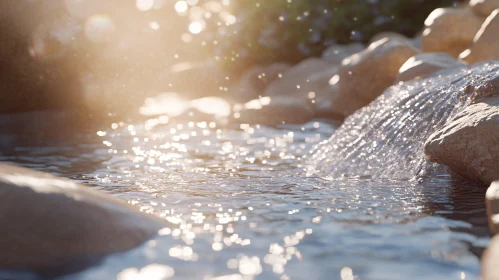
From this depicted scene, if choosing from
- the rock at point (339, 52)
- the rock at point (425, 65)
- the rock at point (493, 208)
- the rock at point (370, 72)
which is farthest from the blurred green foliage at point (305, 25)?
the rock at point (493, 208)

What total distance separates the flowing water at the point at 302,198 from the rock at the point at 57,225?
0.12m

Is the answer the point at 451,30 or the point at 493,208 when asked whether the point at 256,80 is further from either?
the point at 493,208

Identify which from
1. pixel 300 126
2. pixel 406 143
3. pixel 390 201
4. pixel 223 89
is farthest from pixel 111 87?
pixel 390 201

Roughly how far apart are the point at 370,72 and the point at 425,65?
5.61 feet

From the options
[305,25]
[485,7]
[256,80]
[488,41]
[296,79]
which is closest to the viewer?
[488,41]

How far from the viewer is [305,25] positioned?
16.7m

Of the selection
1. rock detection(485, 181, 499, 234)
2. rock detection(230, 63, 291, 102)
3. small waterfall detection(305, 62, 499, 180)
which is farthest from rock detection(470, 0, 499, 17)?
rock detection(485, 181, 499, 234)

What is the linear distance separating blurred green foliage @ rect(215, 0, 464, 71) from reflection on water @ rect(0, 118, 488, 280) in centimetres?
1013

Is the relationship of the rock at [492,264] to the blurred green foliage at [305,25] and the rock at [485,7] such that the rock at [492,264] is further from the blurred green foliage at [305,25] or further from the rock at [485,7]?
the blurred green foliage at [305,25]

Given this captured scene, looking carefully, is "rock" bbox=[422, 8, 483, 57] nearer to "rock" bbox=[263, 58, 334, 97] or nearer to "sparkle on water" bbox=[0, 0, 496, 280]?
"sparkle on water" bbox=[0, 0, 496, 280]

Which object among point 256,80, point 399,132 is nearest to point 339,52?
point 256,80

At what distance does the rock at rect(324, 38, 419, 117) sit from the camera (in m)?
9.10

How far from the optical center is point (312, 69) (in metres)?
14.1

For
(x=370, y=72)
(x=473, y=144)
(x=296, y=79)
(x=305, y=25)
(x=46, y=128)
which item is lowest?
(x=473, y=144)
